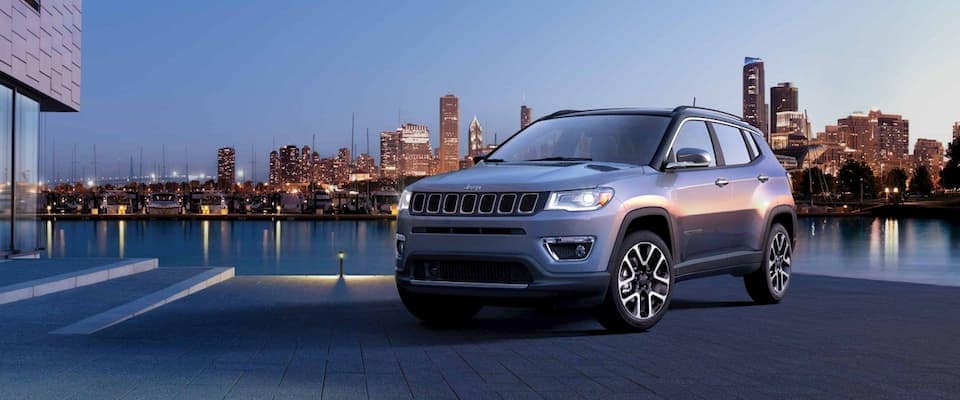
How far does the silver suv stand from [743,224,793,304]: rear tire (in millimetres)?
661

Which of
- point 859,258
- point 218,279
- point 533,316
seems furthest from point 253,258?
point 533,316

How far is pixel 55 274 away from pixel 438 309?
863 centimetres

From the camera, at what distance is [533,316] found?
10.1 metres

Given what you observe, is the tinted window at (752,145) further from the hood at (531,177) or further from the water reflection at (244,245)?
the water reflection at (244,245)

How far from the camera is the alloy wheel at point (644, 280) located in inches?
328

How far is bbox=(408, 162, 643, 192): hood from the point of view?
796cm

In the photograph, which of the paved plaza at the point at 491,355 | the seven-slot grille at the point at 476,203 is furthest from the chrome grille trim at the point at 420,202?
the paved plaza at the point at 491,355

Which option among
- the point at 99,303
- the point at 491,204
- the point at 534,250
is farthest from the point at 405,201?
the point at 99,303

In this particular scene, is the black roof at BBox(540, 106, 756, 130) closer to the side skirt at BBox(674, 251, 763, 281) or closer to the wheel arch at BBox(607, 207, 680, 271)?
the wheel arch at BBox(607, 207, 680, 271)

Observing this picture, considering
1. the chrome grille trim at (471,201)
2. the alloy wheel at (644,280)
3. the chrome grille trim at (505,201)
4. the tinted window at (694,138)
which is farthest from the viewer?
the tinted window at (694,138)

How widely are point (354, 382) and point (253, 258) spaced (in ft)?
224

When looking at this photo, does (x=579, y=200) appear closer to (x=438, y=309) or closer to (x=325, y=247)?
(x=438, y=309)

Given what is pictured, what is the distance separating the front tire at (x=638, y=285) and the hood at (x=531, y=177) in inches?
23.8

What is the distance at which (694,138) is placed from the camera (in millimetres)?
9781
